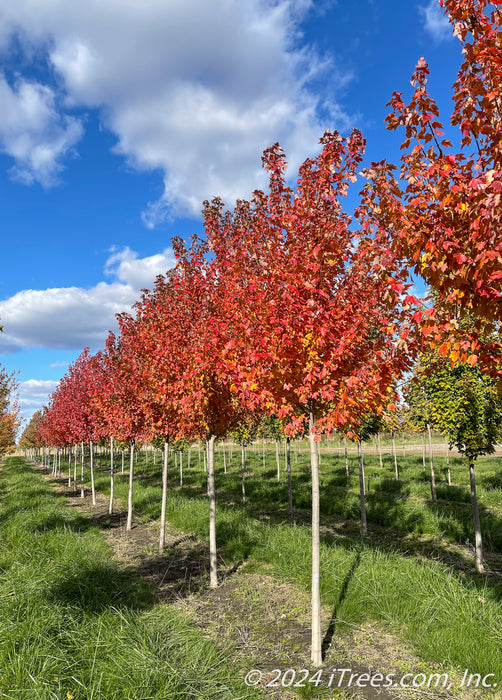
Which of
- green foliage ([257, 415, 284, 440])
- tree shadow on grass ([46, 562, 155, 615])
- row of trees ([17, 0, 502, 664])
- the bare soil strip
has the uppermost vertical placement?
row of trees ([17, 0, 502, 664])

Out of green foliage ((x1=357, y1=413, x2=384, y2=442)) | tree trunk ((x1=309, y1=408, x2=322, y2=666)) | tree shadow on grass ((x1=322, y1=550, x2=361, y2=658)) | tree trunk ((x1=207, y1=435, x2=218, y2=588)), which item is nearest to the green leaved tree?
tree shadow on grass ((x1=322, y1=550, x2=361, y2=658))

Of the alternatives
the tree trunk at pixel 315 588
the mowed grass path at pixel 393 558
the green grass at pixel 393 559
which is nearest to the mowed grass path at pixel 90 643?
the tree trunk at pixel 315 588

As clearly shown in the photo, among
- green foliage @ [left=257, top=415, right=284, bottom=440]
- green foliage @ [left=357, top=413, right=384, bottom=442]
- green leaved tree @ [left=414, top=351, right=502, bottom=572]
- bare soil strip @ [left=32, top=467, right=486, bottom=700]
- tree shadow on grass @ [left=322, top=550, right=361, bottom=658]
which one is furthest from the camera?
green foliage @ [left=257, top=415, right=284, bottom=440]

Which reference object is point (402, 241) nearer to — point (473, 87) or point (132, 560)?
point (473, 87)

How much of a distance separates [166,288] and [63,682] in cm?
724

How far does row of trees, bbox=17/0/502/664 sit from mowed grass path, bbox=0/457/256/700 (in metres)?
1.61

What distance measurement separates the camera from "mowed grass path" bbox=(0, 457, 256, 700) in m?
3.49

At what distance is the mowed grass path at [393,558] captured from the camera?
4.90 meters

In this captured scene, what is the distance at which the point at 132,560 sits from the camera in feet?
29.5

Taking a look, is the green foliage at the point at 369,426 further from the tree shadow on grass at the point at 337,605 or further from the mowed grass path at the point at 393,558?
the tree shadow on grass at the point at 337,605

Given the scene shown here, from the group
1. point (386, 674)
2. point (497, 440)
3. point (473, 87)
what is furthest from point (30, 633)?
point (497, 440)

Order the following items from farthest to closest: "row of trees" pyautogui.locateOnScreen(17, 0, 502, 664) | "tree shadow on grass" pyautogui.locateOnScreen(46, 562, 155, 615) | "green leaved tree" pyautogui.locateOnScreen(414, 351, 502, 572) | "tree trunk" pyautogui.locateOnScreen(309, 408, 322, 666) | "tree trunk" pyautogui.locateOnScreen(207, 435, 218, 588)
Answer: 1. "green leaved tree" pyautogui.locateOnScreen(414, 351, 502, 572)
2. "tree trunk" pyautogui.locateOnScreen(207, 435, 218, 588)
3. "tree shadow on grass" pyautogui.locateOnScreen(46, 562, 155, 615)
4. "tree trunk" pyautogui.locateOnScreen(309, 408, 322, 666)
5. "row of trees" pyautogui.locateOnScreen(17, 0, 502, 664)

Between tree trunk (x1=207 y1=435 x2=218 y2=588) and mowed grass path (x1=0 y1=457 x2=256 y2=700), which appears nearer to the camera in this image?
mowed grass path (x1=0 y1=457 x2=256 y2=700)

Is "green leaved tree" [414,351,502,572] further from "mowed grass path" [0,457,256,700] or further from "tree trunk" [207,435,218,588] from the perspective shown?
"mowed grass path" [0,457,256,700]
